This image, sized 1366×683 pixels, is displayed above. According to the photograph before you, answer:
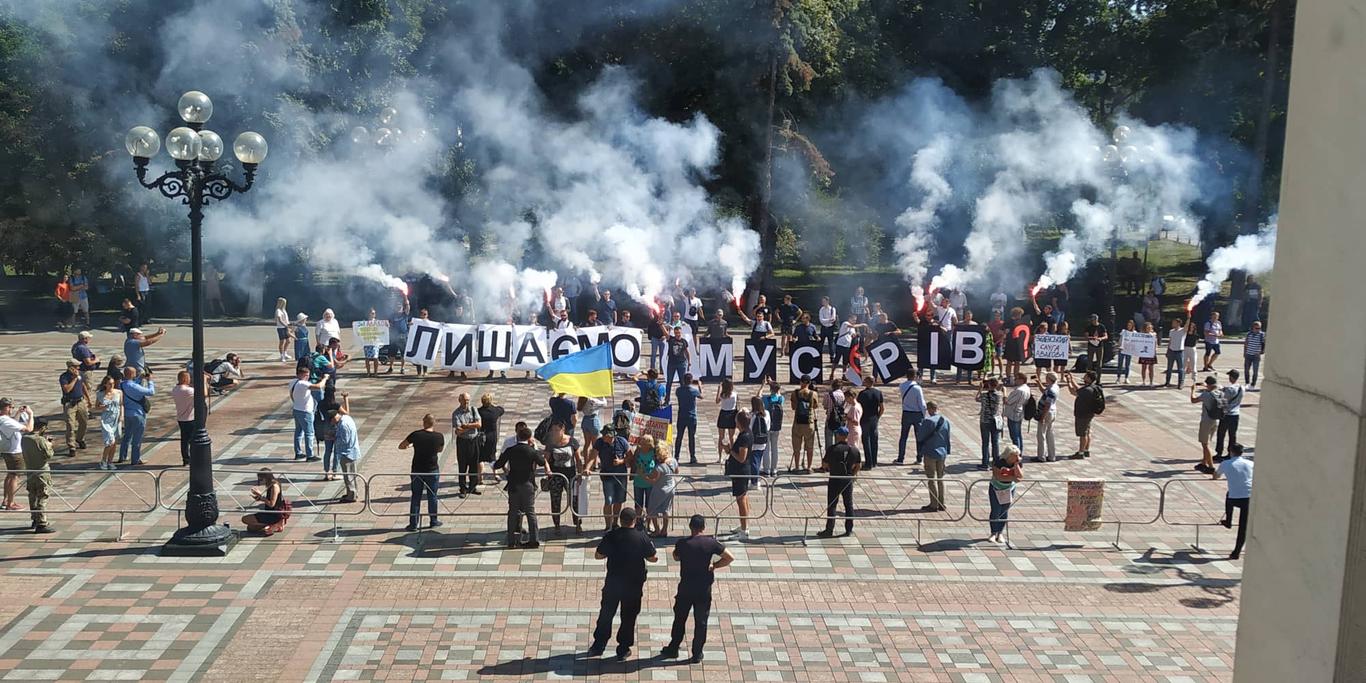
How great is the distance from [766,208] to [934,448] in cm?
2019

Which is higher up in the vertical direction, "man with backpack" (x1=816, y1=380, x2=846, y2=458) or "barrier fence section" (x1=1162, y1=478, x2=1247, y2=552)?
"man with backpack" (x1=816, y1=380, x2=846, y2=458)

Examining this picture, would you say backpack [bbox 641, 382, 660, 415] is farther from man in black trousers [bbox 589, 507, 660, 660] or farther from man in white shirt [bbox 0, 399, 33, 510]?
man in white shirt [bbox 0, 399, 33, 510]

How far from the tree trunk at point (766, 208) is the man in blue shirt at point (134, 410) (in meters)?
20.6

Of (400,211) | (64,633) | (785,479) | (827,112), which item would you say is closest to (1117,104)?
(827,112)

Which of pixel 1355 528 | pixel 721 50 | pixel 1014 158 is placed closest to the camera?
pixel 1355 528

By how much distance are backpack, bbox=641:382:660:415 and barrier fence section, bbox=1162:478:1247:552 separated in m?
6.81

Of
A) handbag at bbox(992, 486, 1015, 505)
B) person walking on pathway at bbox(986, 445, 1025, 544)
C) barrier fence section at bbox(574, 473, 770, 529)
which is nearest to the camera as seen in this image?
person walking on pathway at bbox(986, 445, 1025, 544)

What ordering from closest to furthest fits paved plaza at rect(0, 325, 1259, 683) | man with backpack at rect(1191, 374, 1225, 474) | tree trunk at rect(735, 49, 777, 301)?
1. paved plaza at rect(0, 325, 1259, 683)
2. man with backpack at rect(1191, 374, 1225, 474)
3. tree trunk at rect(735, 49, 777, 301)

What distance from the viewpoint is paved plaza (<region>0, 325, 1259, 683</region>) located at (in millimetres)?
11367

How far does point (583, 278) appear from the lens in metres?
33.1

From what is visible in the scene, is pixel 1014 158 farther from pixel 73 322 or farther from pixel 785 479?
pixel 73 322

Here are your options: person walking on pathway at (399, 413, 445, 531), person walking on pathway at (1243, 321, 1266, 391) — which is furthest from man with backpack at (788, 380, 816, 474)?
person walking on pathway at (1243, 321, 1266, 391)

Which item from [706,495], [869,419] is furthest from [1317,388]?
[869,419]

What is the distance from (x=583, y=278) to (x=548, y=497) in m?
17.1
